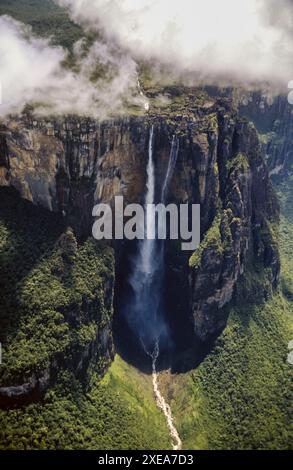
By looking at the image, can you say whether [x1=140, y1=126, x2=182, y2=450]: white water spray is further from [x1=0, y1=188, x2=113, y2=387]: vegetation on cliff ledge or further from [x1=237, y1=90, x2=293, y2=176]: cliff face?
[x1=237, y1=90, x2=293, y2=176]: cliff face

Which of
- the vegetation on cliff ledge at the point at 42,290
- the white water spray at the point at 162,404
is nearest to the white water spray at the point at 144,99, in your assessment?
the vegetation on cliff ledge at the point at 42,290

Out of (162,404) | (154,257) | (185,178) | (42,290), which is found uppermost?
(185,178)

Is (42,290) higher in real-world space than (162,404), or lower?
higher

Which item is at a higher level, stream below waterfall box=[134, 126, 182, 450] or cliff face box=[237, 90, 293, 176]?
cliff face box=[237, 90, 293, 176]

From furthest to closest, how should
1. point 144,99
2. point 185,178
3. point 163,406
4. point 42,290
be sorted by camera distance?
point 185,178, point 144,99, point 163,406, point 42,290

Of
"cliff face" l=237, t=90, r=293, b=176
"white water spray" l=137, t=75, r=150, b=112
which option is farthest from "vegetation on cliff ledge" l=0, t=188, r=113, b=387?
"cliff face" l=237, t=90, r=293, b=176

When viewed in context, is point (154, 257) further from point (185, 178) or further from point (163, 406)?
point (163, 406)

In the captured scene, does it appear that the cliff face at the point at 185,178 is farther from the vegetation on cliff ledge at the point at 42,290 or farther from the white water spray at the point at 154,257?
the vegetation on cliff ledge at the point at 42,290

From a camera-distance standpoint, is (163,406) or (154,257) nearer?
(163,406)

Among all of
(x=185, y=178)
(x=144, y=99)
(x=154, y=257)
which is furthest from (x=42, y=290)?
(x=144, y=99)
